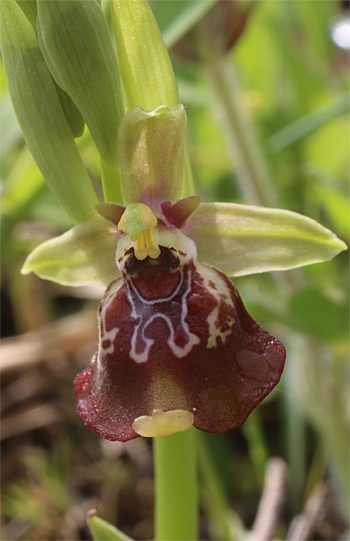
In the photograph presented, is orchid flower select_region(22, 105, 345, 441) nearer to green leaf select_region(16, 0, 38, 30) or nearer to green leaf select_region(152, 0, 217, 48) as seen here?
green leaf select_region(16, 0, 38, 30)

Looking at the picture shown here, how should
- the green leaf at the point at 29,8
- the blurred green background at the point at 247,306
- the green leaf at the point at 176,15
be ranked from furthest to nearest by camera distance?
the blurred green background at the point at 247,306 → the green leaf at the point at 176,15 → the green leaf at the point at 29,8

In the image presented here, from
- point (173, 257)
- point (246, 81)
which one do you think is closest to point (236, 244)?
point (173, 257)

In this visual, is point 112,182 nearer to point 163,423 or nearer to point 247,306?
point 163,423

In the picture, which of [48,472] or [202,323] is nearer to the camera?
[202,323]

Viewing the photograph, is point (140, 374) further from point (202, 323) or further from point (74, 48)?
point (74, 48)

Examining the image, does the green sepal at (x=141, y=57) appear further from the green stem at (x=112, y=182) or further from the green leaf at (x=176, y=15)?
the green leaf at (x=176, y=15)

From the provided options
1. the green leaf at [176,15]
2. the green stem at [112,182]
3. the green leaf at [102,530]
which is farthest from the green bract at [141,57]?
the green leaf at [102,530]

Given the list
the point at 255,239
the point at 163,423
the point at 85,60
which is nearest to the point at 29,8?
the point at 85,60
